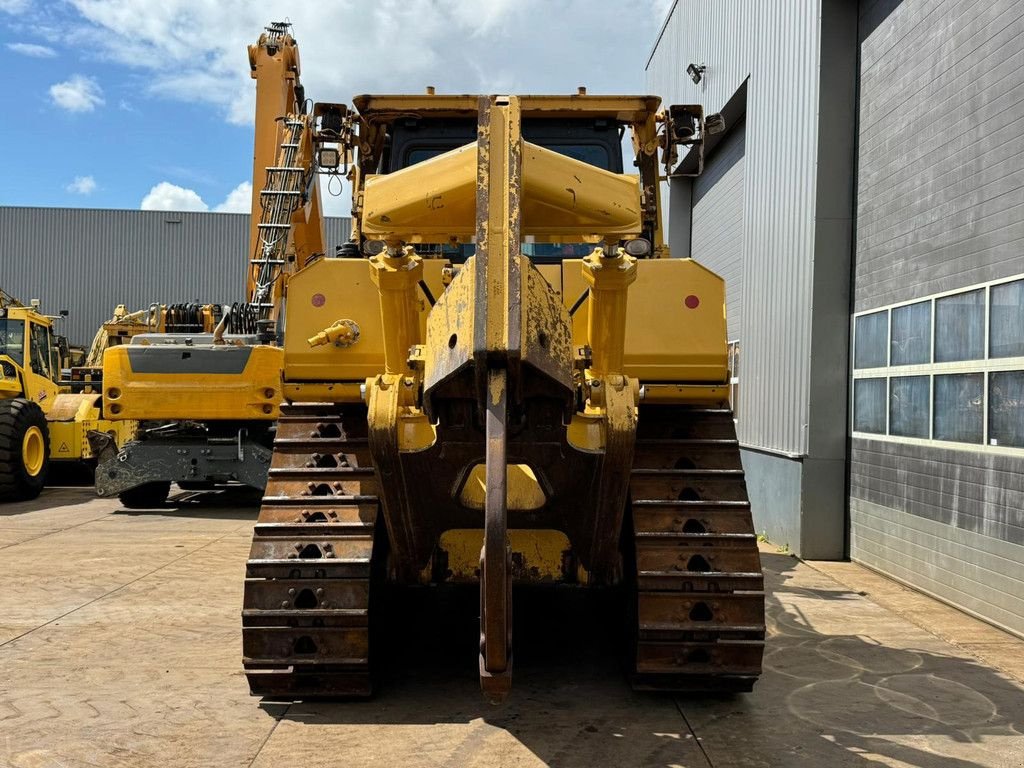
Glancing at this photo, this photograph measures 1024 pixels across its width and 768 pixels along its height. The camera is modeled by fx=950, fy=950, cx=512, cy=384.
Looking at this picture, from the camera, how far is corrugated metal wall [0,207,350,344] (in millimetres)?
33094

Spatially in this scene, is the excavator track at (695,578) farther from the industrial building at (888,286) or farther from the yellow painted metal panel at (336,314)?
the industrial building at (888,286)

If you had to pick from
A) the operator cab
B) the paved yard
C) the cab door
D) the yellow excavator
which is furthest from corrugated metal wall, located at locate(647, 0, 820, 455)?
the cab door

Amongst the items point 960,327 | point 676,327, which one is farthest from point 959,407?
point 676,327

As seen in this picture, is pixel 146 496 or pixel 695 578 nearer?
pixel 695 578

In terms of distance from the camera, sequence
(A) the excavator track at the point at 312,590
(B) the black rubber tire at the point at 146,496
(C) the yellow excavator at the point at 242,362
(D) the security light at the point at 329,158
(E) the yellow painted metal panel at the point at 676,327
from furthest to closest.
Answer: (B) the black rubber tire at the point at 146,496 < (C) the yellow excavator at the point at 242,362 < (D) the security light at the point at 329,158 < (E) the yellow painted metal panel at the point at 676,327 < (A) the excavator track at the point at 312,590

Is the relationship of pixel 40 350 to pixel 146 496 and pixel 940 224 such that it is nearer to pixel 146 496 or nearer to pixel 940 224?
pixel 146 496

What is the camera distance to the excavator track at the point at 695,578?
14.3 ft

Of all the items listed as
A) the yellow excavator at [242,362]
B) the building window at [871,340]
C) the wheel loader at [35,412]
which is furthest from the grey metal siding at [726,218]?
the wheel loader at [35,412]

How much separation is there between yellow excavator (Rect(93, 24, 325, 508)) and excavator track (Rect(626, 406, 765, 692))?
7244 mm

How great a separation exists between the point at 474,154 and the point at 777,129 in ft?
24.9

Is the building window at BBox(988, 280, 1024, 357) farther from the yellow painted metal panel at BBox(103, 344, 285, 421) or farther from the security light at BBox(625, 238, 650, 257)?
the yellow painted metal panel at BBox(103, 344, 285, 421)

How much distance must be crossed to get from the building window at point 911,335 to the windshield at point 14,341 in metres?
12.7

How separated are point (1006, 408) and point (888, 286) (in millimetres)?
2226

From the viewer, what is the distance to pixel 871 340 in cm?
889
